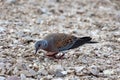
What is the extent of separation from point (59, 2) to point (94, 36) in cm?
271

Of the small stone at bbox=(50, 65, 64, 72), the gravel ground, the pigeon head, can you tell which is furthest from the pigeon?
the small stone at bbox=(50, 65, 64, 72)

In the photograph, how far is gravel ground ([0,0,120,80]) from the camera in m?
6.39

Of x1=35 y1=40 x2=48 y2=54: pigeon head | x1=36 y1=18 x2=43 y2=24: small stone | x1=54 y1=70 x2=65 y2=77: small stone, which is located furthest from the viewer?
x1=36 y1=18 x2=43 y2=24: small stone

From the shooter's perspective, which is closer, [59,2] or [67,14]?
[67,14]

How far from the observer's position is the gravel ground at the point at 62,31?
639 centimetres

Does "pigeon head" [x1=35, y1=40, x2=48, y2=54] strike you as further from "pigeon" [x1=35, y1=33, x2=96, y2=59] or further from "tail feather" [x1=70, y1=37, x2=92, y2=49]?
"tail feather" [x1=70, y1=37, x2=92, y2=49]

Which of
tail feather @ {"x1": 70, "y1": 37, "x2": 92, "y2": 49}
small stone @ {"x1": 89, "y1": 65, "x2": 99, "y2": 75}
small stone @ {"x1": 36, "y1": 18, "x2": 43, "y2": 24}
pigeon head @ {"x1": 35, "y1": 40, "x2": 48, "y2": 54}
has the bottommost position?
small stone @ {"x1": 89, "y1": 65, "x2": 99, "y2": 75}

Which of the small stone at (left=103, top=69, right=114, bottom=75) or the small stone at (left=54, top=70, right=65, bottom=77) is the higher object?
the small stone at (left=54, top=70, right=65, bottom=77)

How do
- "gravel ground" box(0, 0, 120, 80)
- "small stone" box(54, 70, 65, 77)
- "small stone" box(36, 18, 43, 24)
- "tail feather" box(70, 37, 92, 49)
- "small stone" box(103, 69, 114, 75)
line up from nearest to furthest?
"small stone" box(54, 70, 65, 77) < "gravel ground" box(0, 0, 120, 80) < "small stone" box(103, 69, 114, 75) < "tail feather" box(70, 37, 92, 49) < "small stone" box(36, 18, 43, 24)

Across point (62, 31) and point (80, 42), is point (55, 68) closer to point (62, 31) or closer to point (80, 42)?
point (80, 42)

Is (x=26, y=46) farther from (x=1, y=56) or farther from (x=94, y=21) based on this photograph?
(x=94, y=21)

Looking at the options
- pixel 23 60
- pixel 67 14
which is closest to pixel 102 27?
pixel 67 14

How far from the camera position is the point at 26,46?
7457 millimetres

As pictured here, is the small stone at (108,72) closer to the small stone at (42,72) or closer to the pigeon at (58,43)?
the pigeon at (58,43)
